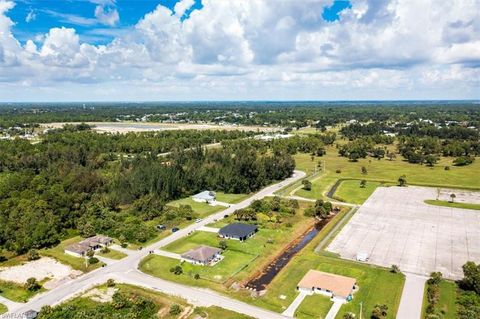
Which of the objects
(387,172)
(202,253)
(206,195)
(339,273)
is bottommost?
(339,273)

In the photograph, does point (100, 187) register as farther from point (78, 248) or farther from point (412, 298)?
point (412, 298)

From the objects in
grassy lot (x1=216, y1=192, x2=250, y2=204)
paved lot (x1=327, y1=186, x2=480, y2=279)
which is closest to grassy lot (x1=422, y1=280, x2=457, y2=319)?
paved lot (x1=327, y1=186, x2=480, y2=279)

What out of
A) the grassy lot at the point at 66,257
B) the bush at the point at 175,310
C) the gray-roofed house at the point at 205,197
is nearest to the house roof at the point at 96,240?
the grassy lot at the point at 66,257

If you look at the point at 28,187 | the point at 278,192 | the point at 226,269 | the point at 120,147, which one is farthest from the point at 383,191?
the point at 120,147

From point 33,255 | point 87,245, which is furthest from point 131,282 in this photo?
point 33,255

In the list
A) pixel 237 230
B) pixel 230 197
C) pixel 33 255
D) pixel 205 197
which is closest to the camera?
pixel 33 255

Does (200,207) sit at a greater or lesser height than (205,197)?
lesser
